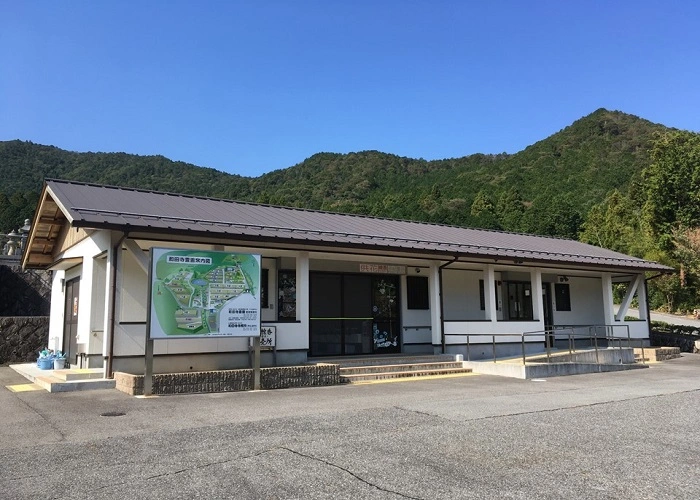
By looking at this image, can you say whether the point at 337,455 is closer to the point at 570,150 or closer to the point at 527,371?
the point at 527,371

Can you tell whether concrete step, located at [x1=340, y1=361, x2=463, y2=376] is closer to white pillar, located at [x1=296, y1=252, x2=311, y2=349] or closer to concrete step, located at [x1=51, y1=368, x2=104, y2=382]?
white pillar, located at [x1=296, y1=252, x2=311, y2=349]

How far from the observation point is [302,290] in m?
13.0

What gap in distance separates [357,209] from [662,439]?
52000 mm

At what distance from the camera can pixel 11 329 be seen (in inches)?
654

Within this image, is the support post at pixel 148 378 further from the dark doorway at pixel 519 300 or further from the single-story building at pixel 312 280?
the dark doorway at pixel 519 300

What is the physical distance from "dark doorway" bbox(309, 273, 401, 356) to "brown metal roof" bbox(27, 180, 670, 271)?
1.43 metres

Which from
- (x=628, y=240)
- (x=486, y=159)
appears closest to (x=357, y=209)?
(x=628, y=240)

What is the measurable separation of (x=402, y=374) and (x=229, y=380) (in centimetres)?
442

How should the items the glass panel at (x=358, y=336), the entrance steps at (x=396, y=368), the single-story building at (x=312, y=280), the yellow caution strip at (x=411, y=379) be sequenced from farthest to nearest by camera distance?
the glass panel at (x=358, y=336) < the entrance steps at (x=396, y=368) < the yellow caution strip at (x=411, y=379) < the single-story building at (x=312, y=280)

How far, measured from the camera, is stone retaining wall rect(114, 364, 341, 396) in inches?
377

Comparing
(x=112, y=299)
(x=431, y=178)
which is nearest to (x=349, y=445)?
(x=112, y=299)

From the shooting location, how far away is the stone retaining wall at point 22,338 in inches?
646

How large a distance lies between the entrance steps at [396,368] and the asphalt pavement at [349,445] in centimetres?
240

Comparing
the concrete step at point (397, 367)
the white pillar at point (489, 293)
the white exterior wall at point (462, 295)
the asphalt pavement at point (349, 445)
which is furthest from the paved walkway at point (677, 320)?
the asphalt pavement at point (349, 445)
